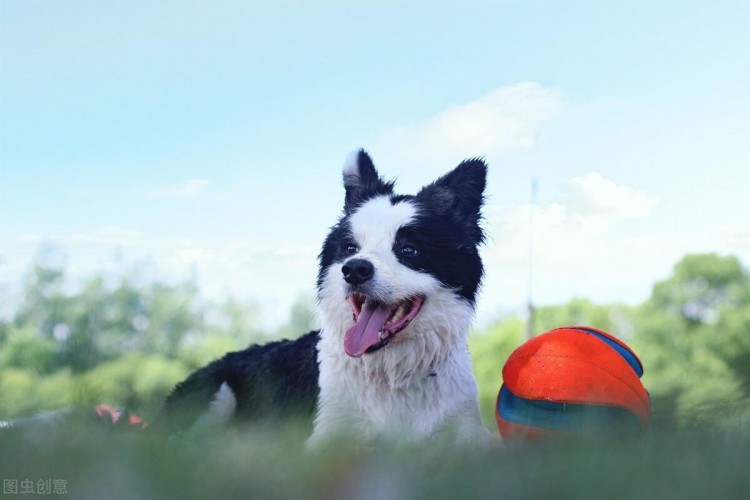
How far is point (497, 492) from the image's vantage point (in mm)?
2043

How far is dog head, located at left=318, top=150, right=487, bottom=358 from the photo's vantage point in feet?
11.8

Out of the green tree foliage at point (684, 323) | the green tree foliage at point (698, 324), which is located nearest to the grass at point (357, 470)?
the green tree foliage at point (684, 323)

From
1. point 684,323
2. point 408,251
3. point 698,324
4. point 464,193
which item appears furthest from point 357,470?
point 698,324

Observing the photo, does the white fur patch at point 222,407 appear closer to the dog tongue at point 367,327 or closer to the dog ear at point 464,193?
the dog tongue at point 367,327

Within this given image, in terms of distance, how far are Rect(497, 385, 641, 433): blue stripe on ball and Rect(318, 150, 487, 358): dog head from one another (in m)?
0.51

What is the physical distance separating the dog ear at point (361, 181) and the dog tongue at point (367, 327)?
28.1 inches

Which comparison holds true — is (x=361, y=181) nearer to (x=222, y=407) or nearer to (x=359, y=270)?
(x=359, y=270)

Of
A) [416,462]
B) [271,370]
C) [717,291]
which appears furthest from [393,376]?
[717,291]

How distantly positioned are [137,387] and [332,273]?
1279mm

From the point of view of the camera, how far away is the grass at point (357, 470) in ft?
6.75

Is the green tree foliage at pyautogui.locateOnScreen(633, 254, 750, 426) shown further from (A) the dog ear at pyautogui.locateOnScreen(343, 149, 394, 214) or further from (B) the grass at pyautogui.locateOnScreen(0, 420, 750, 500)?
(B) the grass at pyautogui.locateOnScreen(0, 420, 750, 500)

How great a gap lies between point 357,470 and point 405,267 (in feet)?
4.85

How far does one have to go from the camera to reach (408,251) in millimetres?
3717

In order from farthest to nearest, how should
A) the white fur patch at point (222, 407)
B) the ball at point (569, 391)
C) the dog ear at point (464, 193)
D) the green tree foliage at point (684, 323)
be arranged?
the green tree foliage at point (684, 323) < the white fur patch at point (222, 407) < the dog ear at point (464, 193) < the ball at point (569, 391)
